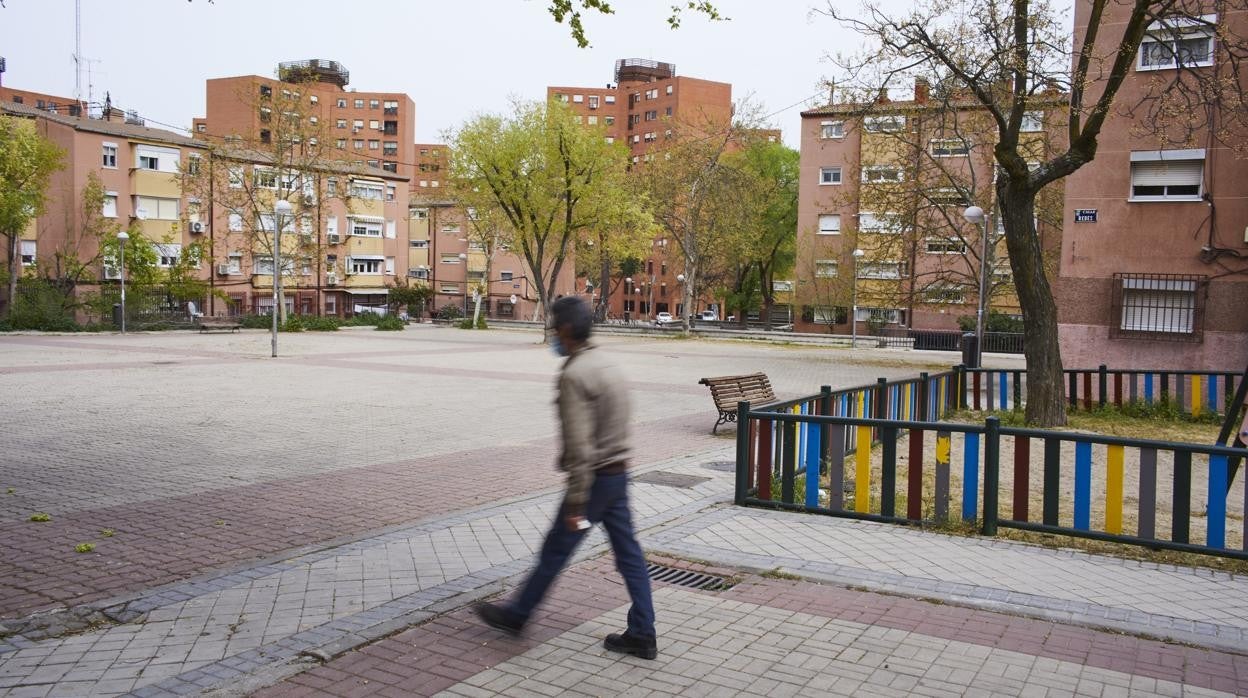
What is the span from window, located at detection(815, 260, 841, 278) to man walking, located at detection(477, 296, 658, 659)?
48976 millimetres

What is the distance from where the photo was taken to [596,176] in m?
40.2

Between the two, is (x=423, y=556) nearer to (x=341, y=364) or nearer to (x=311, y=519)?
(x=311, y=519)

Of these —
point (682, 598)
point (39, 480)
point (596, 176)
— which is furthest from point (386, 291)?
point (682, 598)

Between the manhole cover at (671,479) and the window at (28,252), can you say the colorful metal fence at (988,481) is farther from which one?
the window at (28,252)

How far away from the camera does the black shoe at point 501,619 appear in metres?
4.85

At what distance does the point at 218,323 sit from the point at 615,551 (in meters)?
43.1

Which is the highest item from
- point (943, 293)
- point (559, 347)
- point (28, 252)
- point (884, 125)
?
point (884, 125)

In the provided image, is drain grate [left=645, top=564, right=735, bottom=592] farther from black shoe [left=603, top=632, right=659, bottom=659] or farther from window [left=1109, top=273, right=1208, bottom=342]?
window [left=1109, top=273, right=1208, bottom=342]

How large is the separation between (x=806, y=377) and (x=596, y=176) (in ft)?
61.3

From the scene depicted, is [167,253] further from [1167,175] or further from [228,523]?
[228,523]

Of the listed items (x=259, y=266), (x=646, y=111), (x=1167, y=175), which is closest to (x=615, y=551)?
(x=1167, y=175)

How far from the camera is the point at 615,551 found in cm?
484

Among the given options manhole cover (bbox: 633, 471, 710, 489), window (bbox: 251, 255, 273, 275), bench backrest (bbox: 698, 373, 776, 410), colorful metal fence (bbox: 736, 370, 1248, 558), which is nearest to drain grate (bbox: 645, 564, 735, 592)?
colorful metal fence (bbox: 736, 370, 1248, 558)

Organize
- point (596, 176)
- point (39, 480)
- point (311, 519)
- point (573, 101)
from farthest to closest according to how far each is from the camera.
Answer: point (573, 101)
point (596, 176)
point (39, 480)
point (311, 519)
